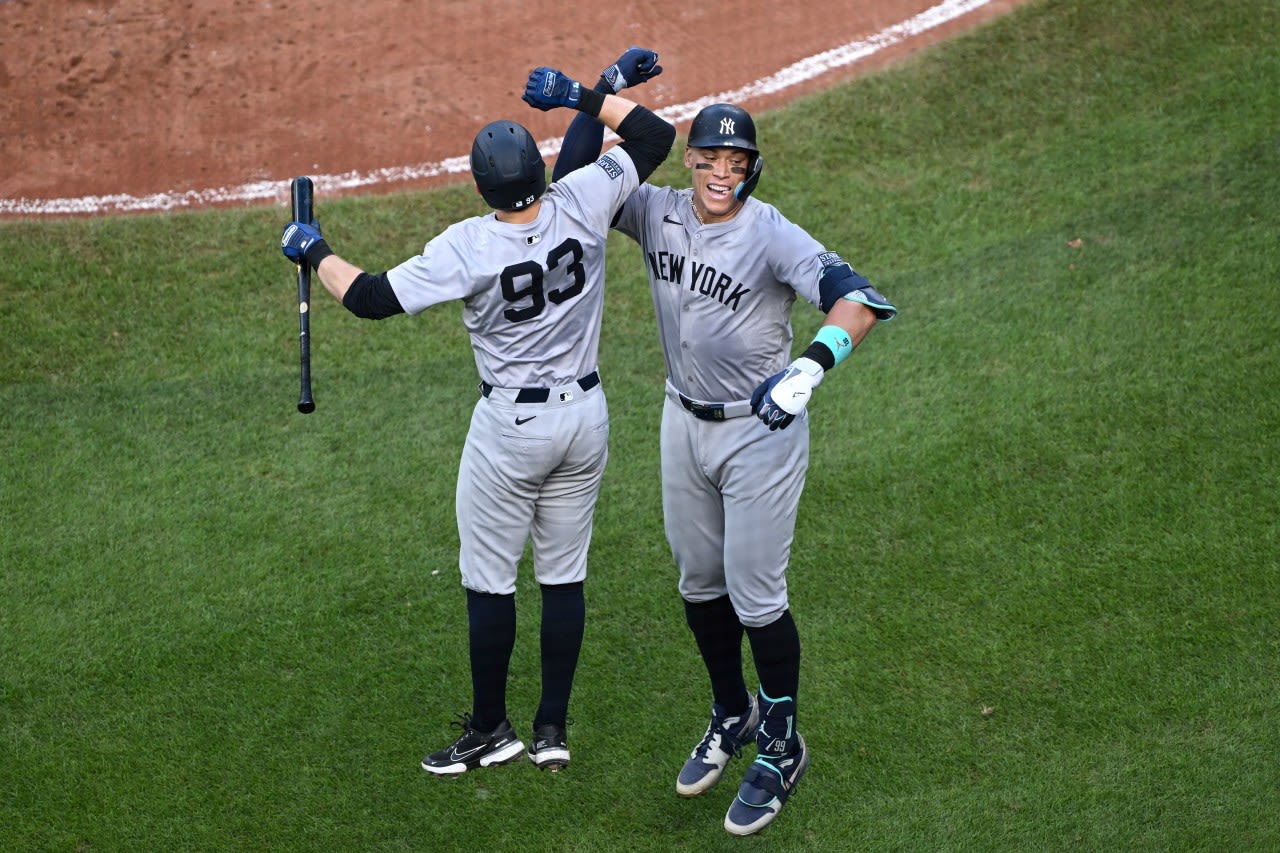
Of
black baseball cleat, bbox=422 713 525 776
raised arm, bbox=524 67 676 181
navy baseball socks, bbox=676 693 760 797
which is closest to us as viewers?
raised arm, bbox=524 67 676 181

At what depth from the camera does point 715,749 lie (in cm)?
502

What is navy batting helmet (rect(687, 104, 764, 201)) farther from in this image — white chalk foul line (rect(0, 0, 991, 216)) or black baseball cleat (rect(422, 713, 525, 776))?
white chalk foul line (rect(0, 0, 991, 216))

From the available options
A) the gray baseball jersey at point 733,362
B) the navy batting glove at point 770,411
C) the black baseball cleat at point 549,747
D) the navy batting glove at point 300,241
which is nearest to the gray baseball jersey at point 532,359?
the gray baseball jersey at point 733,362

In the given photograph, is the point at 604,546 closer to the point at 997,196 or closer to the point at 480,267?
the point at 480,267

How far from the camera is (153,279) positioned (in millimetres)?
7707

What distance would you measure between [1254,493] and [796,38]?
4851 millimetres

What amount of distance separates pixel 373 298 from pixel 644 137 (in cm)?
104

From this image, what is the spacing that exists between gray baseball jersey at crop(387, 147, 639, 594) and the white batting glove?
77cm

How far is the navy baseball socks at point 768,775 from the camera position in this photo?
473cm

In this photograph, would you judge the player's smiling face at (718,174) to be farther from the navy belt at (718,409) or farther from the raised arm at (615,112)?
the navy belt at (718,409)

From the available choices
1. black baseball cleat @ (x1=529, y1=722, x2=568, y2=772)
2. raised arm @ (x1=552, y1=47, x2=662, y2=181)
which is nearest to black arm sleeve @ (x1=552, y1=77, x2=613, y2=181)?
raised arm @ (x1=552, y1=47, x2=662, y2=181)

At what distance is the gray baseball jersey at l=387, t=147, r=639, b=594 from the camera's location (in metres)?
4.30

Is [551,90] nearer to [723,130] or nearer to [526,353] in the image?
[723,130]

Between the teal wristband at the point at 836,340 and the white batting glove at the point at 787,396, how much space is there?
0.12 m
